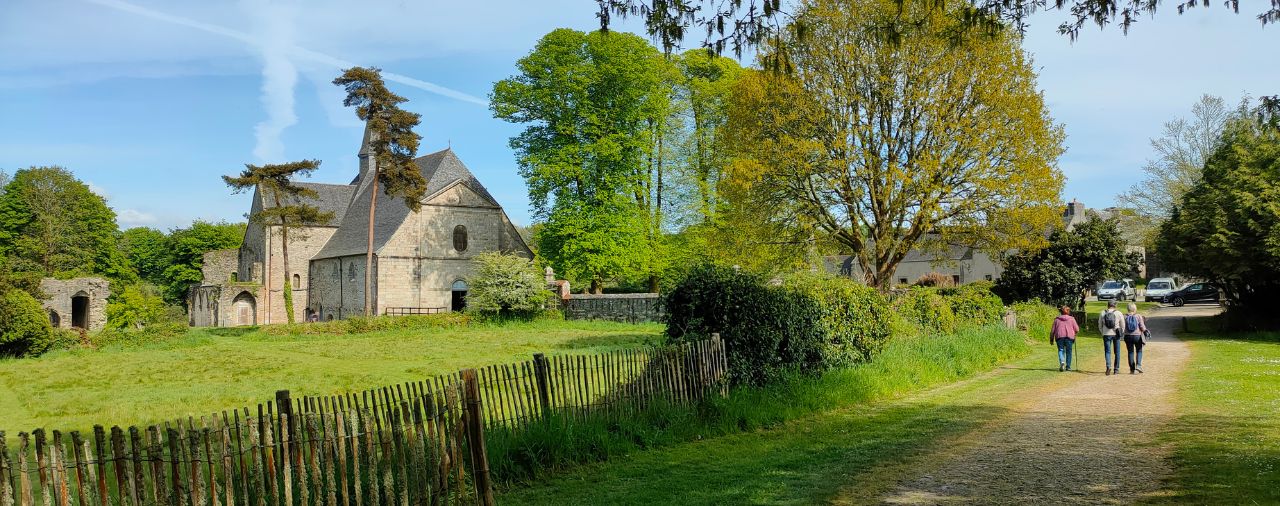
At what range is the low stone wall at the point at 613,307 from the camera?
37719 mm

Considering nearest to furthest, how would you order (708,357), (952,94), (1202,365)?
(708,357) → (1202,365) → (952,94)

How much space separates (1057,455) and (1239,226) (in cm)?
2139

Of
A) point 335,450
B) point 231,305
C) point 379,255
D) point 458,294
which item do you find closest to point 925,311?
point 335,450

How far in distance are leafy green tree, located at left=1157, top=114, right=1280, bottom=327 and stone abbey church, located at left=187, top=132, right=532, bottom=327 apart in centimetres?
3251

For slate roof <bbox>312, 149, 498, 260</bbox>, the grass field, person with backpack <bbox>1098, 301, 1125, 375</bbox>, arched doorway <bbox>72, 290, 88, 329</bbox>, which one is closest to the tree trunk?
slate roof <bbox>312, 149, 498, 260</bbox>

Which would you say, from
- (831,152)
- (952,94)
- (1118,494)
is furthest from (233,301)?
(1118,494)

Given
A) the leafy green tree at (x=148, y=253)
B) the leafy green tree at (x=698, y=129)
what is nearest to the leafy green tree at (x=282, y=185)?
the leafy green tree at (x=698, y=129)

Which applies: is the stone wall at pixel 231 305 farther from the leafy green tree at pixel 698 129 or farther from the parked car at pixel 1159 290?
the parked car at pixel 1159 290

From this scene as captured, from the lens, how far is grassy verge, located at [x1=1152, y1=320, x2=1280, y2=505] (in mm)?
7012

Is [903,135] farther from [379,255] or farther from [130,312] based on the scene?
[130,312]

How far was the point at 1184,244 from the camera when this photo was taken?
89.0 ft

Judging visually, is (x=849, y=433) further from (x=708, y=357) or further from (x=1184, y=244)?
(x=1184, y=244)

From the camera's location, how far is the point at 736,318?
39.7 ft

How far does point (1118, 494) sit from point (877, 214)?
19.1 metres
